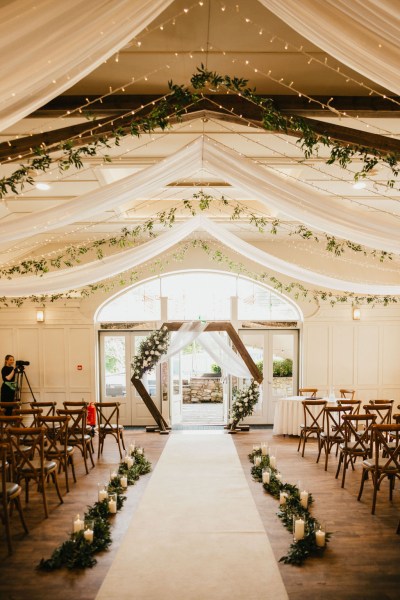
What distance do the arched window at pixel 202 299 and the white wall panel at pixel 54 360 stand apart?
1.05m

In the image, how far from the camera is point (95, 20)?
230 cm

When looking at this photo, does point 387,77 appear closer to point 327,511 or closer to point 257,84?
point 257,84

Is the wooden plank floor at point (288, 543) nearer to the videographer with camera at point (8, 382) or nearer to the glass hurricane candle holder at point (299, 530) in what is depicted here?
the glass hurricane candle holder at point (299, 530)

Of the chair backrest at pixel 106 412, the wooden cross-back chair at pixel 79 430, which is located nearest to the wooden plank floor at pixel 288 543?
the wooden cross-back chair at pixel 79 430

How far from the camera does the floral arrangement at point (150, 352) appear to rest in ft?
33.4

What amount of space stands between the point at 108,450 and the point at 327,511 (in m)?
4.44

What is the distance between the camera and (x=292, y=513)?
533 cm

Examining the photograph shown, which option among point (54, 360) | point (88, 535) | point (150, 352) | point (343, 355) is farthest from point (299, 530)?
point (54, 360)

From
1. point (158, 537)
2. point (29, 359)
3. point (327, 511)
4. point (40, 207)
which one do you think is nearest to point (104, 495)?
point (158, 537)

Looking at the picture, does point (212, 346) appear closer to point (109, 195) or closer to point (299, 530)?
point (299, 530)

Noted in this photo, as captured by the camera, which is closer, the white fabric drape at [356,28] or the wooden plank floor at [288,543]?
the white fabric drape at [356,28]

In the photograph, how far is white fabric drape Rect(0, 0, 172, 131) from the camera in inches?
85.7

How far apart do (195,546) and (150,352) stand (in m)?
5.72

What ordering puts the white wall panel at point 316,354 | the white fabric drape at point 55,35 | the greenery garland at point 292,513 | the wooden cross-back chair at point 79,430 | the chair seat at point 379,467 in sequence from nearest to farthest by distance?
the white fabric drape at point 55,35
the greenery garland at point 292,513
the chair seat at point 379,467
the wooden cross-back chair at point 79,430
the white wall panel at point 316,354
